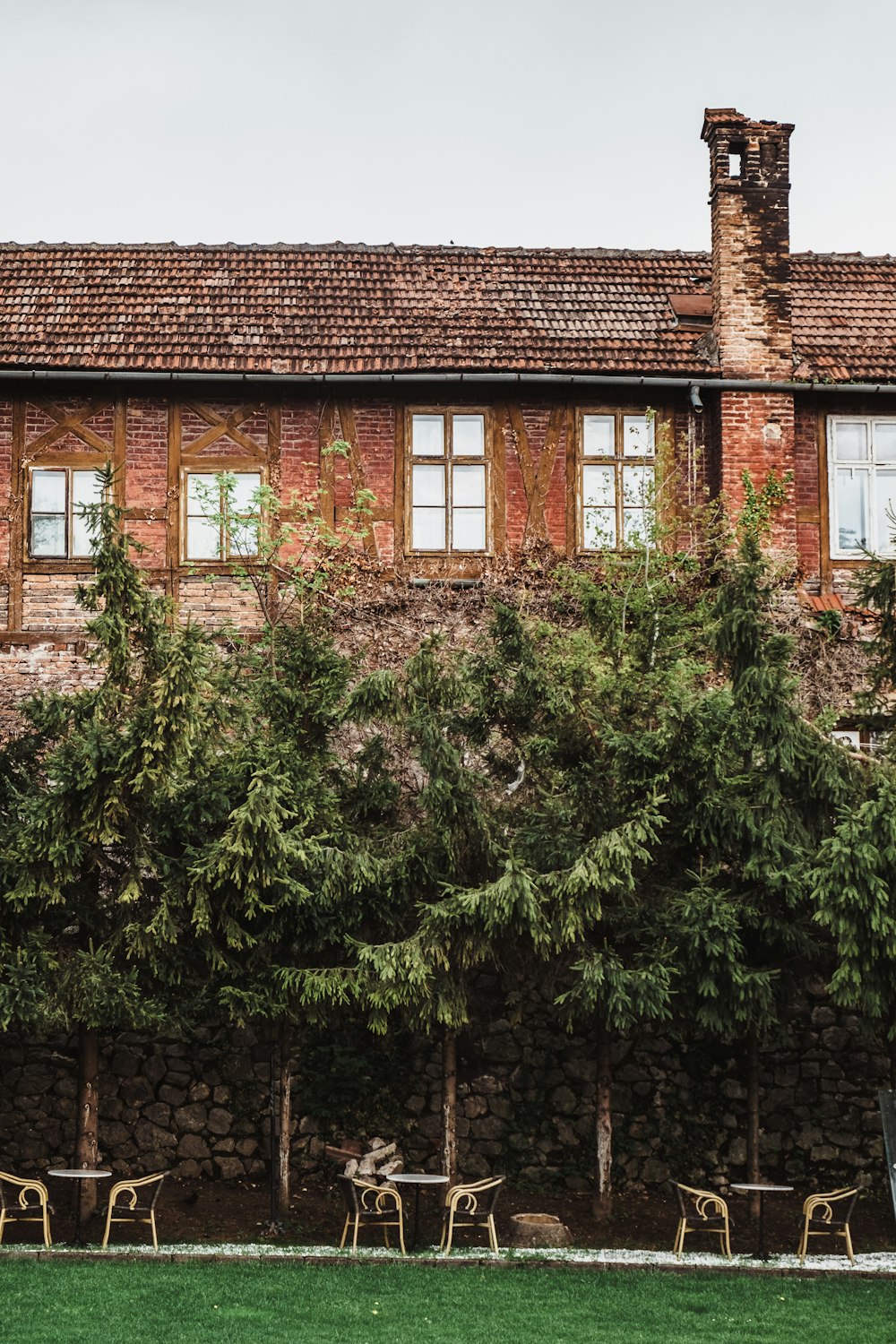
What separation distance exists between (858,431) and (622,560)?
11.6 feet

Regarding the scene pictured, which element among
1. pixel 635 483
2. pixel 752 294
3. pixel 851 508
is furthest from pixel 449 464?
pixel 851 508

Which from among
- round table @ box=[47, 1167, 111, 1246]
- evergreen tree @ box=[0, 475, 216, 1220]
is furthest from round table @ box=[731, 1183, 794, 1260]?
round table @ box=[47, 1167, 111, 1246]

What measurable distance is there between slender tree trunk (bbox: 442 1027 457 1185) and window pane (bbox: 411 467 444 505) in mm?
6883

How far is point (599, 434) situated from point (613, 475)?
0.55m

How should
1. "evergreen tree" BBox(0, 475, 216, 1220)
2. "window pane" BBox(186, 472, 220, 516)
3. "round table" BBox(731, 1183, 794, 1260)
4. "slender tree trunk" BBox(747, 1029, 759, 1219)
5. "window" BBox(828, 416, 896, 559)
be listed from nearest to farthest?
"evergreen tree" BBox(0, 475, 216, 1220), "round table" BBox(731, 1183, 794, 1260), "slender tree trunk" BBox(747, 1029, 759, 1219), "window pane" BBox(186, 472, 220, 516), "window" BBox(828, 416, 896, 559)

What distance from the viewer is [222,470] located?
1680 centimetres

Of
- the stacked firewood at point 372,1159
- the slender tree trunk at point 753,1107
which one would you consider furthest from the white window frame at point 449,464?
the stacked firewood at point 372,1159

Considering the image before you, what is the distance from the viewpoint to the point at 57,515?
1670cm

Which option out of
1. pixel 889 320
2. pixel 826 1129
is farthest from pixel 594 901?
pixel 889 320

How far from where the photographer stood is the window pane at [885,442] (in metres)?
17.3

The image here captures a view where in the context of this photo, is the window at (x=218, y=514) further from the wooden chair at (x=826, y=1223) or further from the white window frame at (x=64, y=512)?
the wooden chair at (x=826, y=1223)

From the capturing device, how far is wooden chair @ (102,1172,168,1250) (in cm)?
1059

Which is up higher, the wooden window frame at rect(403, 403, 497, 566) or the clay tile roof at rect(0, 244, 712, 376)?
the clay tile roof at rect(0, 244, 712, 376)

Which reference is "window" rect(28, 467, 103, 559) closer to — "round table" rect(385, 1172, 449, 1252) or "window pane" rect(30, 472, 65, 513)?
"window pane" rect(30, 472, 65, 513)
